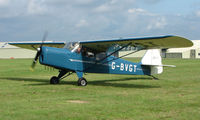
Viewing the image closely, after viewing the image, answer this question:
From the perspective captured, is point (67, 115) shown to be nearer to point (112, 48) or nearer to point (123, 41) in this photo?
point (123, 41)

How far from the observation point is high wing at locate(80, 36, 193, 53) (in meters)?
11.6

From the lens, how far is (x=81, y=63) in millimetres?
13695

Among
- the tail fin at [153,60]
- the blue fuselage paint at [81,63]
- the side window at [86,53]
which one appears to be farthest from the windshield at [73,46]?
the tail fin at [153,60]

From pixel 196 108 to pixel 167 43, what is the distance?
5.44 meters

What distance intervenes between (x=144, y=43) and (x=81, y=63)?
3.14 metres

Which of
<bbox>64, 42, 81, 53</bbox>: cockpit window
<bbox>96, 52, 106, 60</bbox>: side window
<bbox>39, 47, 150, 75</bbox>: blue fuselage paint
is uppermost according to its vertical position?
<bbox>64, 42, 81, 53</bbox>: cockpit window

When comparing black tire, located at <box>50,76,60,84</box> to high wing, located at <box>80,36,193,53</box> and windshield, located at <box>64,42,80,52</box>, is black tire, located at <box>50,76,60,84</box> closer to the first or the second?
windshield, located at <box>64,42,80,52</box>

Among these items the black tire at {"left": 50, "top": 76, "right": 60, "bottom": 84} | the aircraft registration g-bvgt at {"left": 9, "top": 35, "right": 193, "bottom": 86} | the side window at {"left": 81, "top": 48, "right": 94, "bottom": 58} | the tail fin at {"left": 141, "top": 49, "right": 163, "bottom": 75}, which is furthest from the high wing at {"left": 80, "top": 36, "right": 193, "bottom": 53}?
the tail fin at {"left": 141, "top": 49, "right": 163, "bottom": 75}

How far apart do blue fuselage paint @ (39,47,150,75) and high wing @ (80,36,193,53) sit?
63 centimetres

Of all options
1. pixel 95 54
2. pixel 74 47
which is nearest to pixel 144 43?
pixel 95 54

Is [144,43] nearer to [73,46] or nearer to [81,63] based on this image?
[81,63]

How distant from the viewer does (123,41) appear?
12.8 metres

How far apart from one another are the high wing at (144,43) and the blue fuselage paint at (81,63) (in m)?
0.63

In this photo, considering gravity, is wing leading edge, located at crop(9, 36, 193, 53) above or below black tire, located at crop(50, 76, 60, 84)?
above
